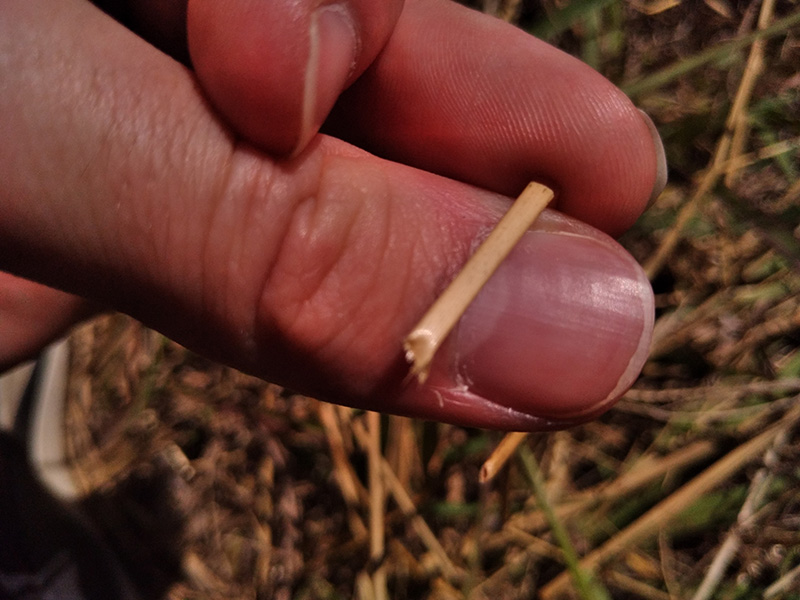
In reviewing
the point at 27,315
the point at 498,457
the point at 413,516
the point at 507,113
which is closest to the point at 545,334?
the point at 498,457

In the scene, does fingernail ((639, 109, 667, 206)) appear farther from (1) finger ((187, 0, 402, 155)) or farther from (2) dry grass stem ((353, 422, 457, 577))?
(2) dry grass stem ((353, 422, 457, 577))

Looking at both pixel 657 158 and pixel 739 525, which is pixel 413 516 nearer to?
pixel 739 525

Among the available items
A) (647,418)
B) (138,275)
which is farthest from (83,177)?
(647,418)

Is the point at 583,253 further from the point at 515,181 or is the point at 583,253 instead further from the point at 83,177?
the point at 83,177

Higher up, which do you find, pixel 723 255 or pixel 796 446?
pixel 723 255

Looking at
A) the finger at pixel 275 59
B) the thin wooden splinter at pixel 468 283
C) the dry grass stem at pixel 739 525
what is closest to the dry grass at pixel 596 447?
the dry grass stem at pixel 739 525

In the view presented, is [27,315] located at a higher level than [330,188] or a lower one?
lower

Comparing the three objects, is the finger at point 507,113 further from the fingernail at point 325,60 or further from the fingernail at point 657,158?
the fingernail at point 325,60
